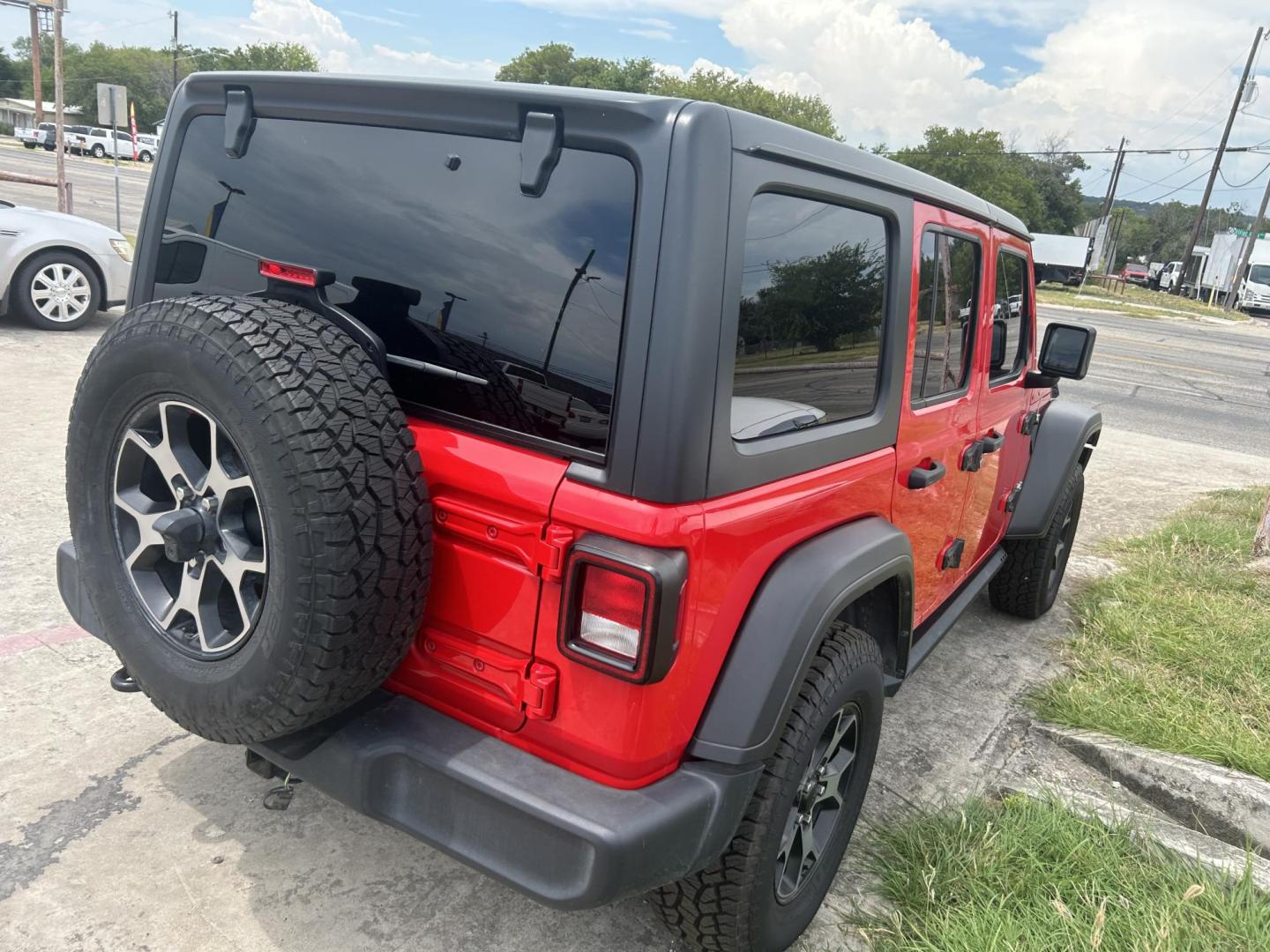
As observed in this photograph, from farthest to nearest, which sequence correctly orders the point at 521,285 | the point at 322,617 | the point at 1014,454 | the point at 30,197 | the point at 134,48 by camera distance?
1. the point at 134,48
2. the point at 30,197
3. the point at 1014,454
4. the point at 521,285
5. the point at 322,617

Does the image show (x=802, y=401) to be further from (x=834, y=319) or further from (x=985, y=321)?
(x=985, y=321)

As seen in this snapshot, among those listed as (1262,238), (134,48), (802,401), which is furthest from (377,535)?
(134,48)

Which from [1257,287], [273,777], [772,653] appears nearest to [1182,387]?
[772,653]

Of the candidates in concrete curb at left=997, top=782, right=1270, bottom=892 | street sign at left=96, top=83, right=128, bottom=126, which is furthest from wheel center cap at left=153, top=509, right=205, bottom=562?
street sign at left=96, top=83, right=128, bottom=126

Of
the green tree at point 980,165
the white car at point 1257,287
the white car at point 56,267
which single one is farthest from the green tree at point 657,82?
the white car at point 56,267

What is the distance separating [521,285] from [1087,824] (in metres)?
2.29

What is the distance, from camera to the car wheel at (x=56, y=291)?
8.38m

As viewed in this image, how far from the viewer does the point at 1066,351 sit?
12.8 feet

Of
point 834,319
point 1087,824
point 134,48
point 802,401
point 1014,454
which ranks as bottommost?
point 1087,824

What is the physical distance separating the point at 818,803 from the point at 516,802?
39.3 inches

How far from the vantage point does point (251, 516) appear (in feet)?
6.43

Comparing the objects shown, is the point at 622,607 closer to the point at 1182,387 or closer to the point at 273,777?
Answer: the point at 273,777

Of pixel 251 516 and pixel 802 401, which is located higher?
pixel 802 401

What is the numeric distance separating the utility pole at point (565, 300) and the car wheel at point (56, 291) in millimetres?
8424
